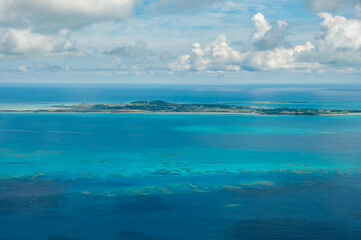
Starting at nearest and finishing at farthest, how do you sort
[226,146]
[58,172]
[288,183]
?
[288,183] → [58,172] → [226,146]

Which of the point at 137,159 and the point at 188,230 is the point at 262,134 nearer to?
the point at 137,159

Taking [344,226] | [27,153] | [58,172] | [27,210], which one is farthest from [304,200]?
[27,153]

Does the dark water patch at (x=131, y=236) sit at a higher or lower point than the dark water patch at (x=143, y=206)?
lower

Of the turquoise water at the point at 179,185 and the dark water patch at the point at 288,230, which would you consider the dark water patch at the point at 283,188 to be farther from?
the dark water patch at the point at 288,230

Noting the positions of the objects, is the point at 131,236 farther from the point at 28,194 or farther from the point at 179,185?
the point at 28,194

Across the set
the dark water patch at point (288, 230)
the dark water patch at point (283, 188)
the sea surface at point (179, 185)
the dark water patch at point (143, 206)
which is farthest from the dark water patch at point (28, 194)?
the dark water patch at point (283, 188)

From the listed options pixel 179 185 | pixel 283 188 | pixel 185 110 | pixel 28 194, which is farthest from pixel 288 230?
pixel 185 110
